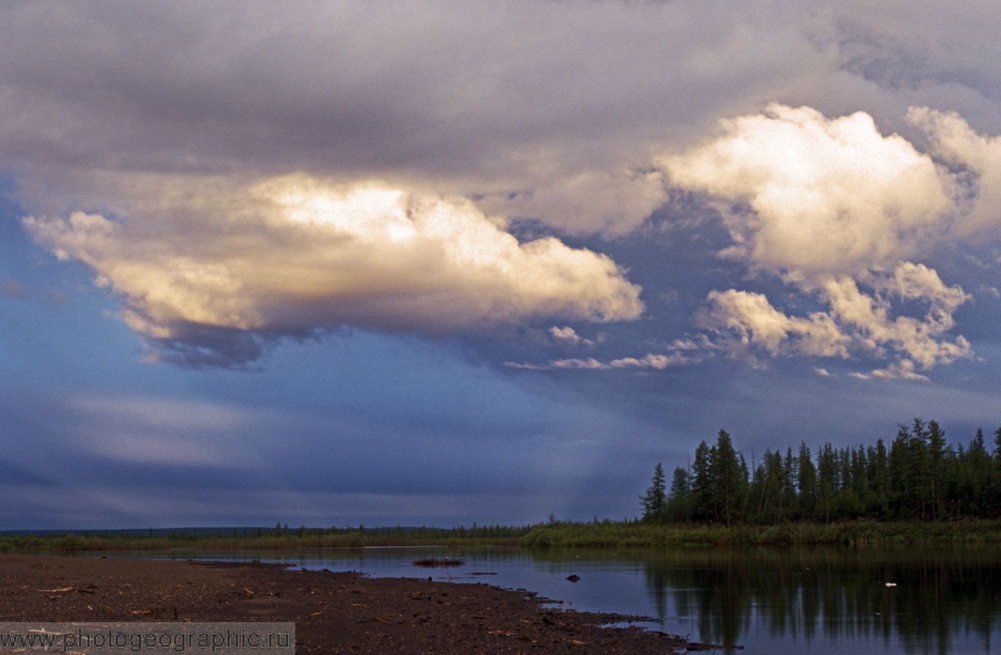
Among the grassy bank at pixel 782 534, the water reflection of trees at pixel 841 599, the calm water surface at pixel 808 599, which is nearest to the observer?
the calm water surface at pixel 808 599

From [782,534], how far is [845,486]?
4544 cm

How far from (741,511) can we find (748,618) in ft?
412

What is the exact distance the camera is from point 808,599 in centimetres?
5641

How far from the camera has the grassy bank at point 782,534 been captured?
14188cm

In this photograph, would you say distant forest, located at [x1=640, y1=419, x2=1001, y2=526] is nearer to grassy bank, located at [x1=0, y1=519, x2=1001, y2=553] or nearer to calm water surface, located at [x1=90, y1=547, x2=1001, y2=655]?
grassy bank, located at [x1=0, y1=519, x2=1001, y2=553]

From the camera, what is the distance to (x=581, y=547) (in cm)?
17125

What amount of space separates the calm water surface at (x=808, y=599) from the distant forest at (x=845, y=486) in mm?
66068

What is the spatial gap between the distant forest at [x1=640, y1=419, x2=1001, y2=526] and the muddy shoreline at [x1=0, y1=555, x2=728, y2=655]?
12826 centimetres

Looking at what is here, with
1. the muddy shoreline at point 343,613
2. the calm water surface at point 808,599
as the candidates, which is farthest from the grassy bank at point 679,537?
the muddy shoreline at point 343,613

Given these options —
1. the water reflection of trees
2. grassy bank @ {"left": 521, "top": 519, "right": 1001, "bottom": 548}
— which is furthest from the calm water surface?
grassy bank @ {"left": 521, "top": 519, "right": 1001, "bottom": 548}

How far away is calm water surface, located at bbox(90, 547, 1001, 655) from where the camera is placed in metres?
40.1

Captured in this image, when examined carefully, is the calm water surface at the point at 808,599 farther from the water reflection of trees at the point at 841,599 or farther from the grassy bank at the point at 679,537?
the grassy bank at the point at 679,537

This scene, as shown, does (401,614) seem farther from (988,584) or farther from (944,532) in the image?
(944,532)

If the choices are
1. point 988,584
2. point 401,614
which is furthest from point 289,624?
point 988,584
